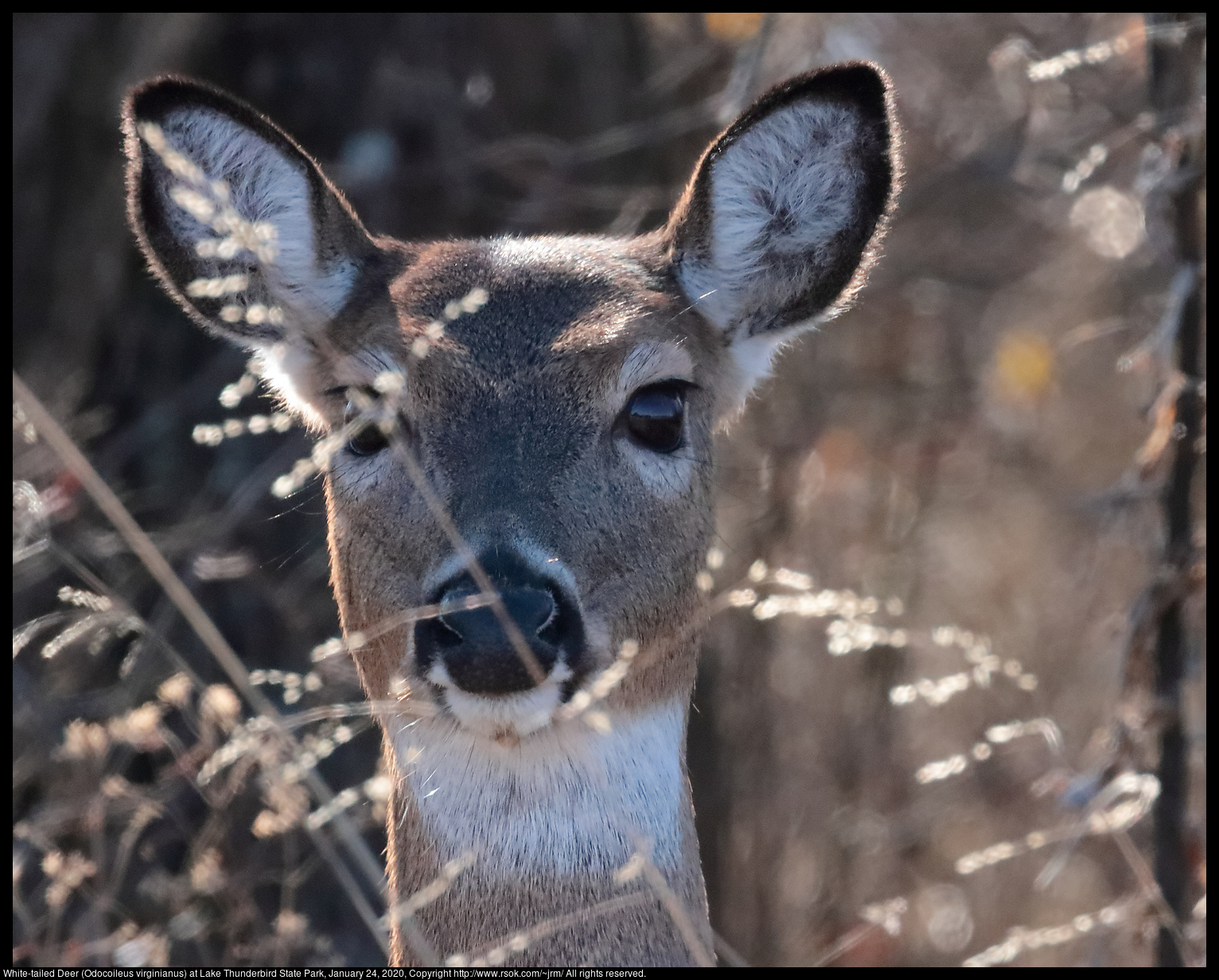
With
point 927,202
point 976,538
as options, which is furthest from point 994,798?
point 927,202

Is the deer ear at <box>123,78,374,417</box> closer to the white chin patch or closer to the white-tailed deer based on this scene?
the white-tailed deer

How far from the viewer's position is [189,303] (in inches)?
156

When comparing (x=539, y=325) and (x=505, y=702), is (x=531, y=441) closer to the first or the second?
(x=539, y=325)

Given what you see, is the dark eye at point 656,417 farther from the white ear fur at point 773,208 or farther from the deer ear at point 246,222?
the deer ear at point 246,222

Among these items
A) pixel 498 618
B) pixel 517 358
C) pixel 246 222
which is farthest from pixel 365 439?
pixel 498 618

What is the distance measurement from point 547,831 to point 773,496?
12.6 ft

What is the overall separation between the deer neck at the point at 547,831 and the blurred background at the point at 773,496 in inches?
24.9

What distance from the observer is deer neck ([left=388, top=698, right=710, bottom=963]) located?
3352mm

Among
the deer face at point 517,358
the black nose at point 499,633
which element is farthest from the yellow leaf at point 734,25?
the black nose at point 499,633

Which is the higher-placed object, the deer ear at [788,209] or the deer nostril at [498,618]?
the deer ear at [788,209]

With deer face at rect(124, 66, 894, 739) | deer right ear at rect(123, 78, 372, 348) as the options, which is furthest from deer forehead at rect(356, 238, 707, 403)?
deer right ear at rect(123, 78, 372, 348)

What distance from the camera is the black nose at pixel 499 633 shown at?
2898 millimetres
